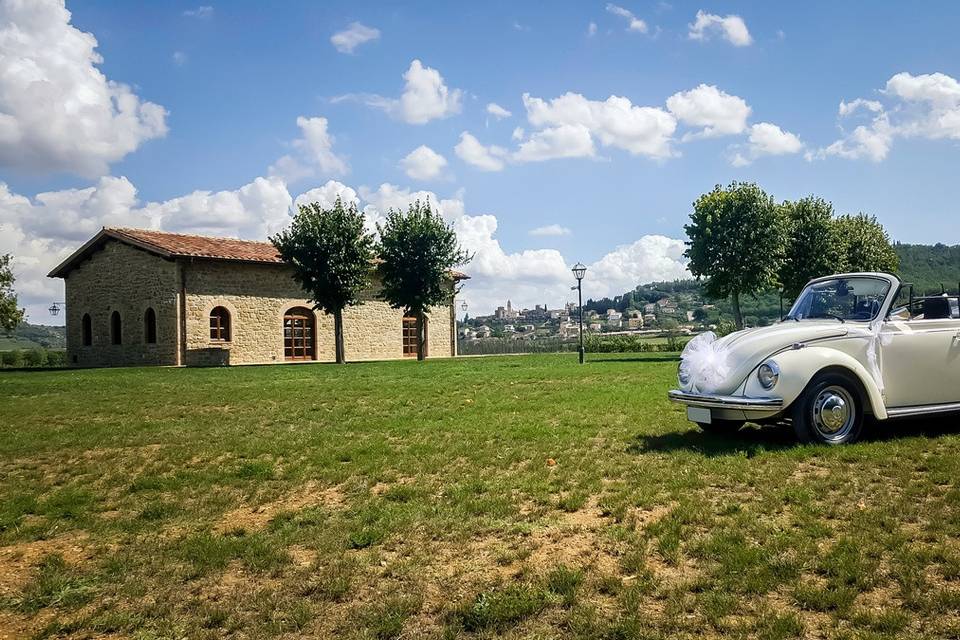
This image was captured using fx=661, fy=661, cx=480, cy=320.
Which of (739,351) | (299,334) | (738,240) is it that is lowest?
(739,351)

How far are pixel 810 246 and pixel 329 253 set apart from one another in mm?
23634

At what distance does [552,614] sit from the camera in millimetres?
3145

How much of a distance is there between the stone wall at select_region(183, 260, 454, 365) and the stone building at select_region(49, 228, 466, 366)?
0.05 meters

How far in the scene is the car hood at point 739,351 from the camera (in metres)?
6.68

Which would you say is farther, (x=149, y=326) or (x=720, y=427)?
(x=149, y=326)

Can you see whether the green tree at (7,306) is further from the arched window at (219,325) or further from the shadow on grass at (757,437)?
the shadow on grass at (757,437)

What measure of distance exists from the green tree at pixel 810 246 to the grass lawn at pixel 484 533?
92.3ft

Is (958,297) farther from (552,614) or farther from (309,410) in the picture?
(309,410)

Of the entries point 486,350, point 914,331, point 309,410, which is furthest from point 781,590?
point 486,350

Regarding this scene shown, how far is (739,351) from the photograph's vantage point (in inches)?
269

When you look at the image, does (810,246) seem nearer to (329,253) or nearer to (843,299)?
(329,253)

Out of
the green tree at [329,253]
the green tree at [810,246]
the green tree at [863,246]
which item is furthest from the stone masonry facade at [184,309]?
the green tree at [863,246]

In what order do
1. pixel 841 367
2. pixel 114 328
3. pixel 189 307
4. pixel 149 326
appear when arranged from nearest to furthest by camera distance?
pixel 841 367 → pixel 189 307 → pixel 149 326 → pixel 114 328

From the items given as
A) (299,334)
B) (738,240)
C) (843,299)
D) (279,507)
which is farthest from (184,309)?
(843,299)
